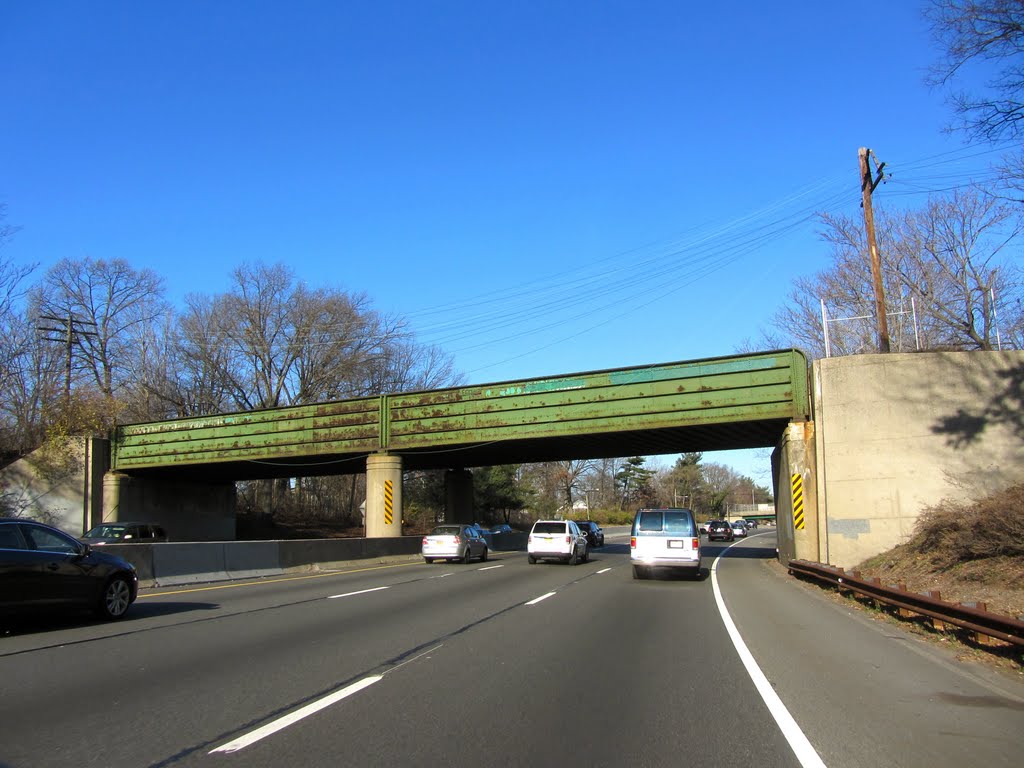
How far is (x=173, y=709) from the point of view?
6641mm

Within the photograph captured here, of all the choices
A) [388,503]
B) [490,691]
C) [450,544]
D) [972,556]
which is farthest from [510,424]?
[490,691]

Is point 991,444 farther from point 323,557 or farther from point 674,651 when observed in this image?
point 323,557

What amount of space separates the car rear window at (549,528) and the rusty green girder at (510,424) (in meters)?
4.17

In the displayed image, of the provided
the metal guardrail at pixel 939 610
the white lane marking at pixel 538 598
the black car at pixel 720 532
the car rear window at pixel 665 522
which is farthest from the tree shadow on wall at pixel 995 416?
the black car at pixel 720 532

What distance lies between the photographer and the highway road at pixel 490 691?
5598 mm

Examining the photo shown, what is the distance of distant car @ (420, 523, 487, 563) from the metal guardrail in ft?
48.5

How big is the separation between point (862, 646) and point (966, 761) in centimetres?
527

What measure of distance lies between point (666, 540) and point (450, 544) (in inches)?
426

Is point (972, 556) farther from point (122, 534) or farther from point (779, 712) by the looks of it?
point (122, 534)

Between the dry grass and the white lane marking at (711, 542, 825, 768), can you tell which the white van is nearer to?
the dry grass

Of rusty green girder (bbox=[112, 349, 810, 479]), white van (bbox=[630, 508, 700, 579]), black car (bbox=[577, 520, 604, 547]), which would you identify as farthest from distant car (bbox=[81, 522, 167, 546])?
black car (bbox=[577, 520, 604, 547])

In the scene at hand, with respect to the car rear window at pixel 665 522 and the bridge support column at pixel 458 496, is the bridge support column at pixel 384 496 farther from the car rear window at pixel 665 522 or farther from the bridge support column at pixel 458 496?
the car rear window at pixel 665 522

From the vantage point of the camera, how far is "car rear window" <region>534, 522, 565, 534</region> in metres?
26.8

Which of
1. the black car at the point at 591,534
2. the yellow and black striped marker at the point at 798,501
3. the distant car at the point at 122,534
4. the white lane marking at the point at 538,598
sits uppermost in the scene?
the yellow and black striped marker at the point at 798,501
